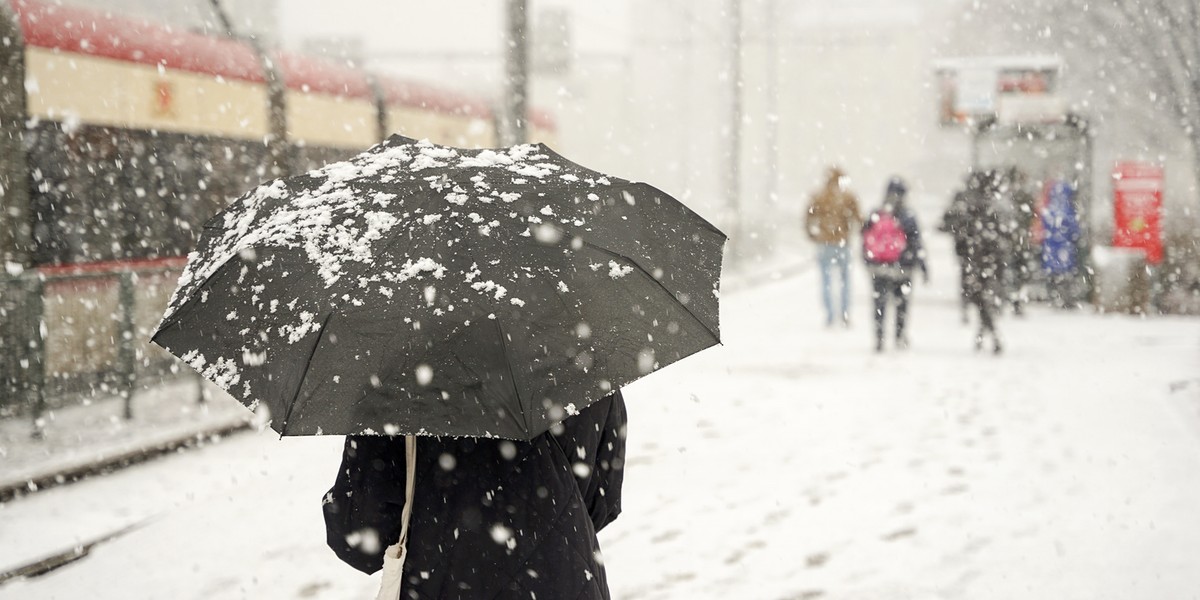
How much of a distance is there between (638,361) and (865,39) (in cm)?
6587

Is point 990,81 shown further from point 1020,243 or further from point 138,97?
point 138,97

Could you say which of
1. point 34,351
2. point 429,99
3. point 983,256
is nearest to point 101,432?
point 34,351

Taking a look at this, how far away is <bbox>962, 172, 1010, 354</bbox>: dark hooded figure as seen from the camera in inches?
392

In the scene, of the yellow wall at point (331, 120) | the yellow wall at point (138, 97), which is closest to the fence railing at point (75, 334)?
the yellow wall at point (138, 97)

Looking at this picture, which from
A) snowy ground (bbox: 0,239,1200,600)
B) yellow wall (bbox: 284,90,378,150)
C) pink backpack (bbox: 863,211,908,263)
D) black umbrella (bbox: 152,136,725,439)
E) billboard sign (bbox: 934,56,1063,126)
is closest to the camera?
black umbrella (bbox: 152,136,725,439)

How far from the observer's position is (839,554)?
4.77 m

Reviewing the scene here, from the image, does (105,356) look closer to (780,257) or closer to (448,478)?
(448,478)

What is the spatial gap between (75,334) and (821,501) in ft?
Result: 18.1

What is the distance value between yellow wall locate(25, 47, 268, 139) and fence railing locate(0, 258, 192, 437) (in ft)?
4.20

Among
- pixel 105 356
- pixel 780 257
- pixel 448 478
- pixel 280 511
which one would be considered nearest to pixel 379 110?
pixel 105 356

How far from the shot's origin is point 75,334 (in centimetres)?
766

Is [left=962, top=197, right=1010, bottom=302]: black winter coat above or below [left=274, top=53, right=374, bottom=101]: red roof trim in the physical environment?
below

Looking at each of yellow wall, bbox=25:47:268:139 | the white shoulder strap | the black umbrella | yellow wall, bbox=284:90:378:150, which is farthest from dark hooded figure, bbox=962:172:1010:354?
the white shoulder strap

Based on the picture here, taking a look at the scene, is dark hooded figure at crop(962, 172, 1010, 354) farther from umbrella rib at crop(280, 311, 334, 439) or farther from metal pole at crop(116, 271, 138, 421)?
umbrella rib at crop(280, 311, 334, 439)
